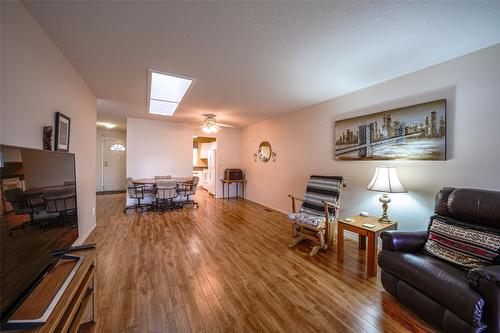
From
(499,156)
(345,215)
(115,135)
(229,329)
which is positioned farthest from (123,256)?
(115,135)

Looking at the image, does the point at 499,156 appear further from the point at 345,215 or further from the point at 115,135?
the point at 115,135

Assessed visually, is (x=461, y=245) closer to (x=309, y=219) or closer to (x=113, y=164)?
(x=309, y=219)

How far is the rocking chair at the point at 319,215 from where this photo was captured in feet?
9.54

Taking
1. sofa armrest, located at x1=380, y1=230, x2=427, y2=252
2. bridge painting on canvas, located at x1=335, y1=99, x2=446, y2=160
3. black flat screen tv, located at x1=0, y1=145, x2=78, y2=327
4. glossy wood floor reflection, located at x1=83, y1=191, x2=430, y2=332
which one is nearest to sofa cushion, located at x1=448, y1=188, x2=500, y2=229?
sofa armrest, located at x1=380, y1=230, x2=427, y2=252

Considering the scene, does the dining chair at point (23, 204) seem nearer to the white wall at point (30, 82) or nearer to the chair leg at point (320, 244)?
the white wall at point (30, 82)

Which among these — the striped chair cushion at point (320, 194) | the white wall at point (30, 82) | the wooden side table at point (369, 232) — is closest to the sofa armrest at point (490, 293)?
the wooden side table at point (369, 232)

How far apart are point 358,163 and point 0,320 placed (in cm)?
382

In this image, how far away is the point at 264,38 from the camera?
195cm

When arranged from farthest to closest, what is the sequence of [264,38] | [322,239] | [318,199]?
[318,199]
[322,239]
[264,38]

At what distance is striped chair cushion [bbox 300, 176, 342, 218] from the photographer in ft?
10.5

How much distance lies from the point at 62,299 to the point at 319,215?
3.03 metres

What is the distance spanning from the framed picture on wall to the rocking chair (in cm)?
308

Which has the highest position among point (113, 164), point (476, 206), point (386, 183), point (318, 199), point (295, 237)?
point (113, 164)

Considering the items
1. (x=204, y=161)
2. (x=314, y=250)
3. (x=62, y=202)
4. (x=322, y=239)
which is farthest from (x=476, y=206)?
(x=204, y=161)
